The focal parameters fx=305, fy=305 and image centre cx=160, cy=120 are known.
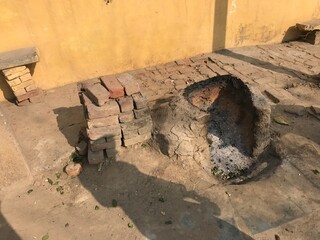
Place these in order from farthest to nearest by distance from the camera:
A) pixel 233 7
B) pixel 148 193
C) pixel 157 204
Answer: pixel 233 7 < pixel 148 193 < pixel 157 204

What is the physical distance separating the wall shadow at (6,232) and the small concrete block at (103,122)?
4.89 ft

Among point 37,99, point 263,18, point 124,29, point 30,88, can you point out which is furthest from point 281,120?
point 30,88

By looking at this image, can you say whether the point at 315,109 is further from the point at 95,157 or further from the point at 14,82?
the point at 14,82

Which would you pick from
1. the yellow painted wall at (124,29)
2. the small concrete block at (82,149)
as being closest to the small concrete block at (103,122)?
the small concrete block at (82,149)

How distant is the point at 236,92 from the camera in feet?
15.2

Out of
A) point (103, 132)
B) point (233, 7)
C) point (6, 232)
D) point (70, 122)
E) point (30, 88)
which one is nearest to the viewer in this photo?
point (6, 232)

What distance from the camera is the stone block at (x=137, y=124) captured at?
420 cm

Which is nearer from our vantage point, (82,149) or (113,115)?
(113,115)

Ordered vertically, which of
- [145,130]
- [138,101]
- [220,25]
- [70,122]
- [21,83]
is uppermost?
[138,101]

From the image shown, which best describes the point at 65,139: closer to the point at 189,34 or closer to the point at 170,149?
the point at 170,149

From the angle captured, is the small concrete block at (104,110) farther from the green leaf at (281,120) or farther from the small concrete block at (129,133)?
the green leaf at (281,120)

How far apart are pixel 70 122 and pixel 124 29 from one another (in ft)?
7.79

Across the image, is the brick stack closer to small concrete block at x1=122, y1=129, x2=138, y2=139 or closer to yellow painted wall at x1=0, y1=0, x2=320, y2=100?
yellow painted wall at x1=0, y1=0, x2=320, y2=100

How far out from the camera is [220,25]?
23.6ft
